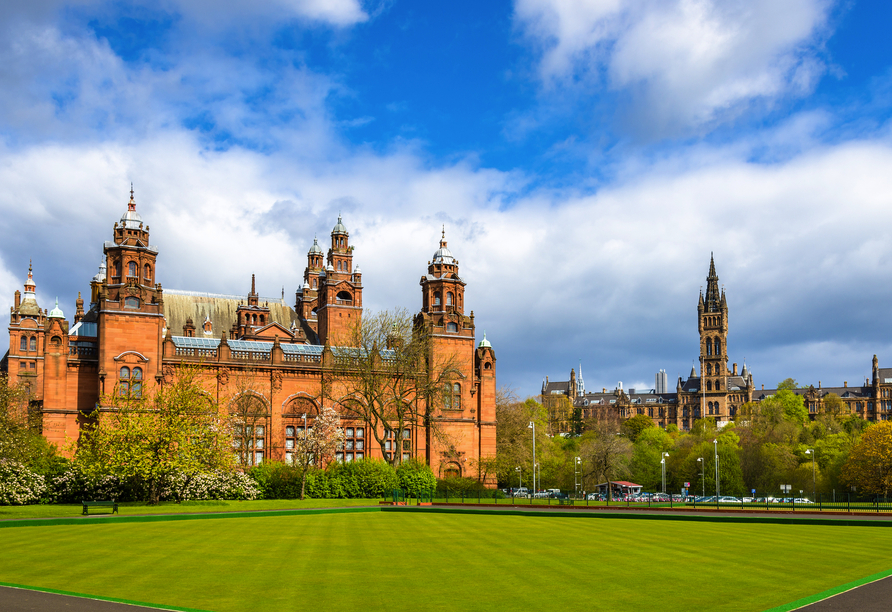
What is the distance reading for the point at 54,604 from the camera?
1378cm

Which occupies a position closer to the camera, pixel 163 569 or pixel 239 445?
pixel 163 569

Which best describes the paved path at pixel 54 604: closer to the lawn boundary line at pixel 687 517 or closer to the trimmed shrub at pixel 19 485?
the lawn boundary line at pixel 687 517

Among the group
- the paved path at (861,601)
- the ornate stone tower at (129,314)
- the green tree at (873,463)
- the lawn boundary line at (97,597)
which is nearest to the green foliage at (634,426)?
the green tree at (873,463)

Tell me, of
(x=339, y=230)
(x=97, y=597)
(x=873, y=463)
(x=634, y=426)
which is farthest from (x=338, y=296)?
(x=634, y=426)

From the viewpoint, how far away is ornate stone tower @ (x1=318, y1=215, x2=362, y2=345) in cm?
7812

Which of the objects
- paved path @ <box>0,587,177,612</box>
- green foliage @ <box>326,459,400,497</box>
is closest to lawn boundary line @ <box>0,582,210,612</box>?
paved path @ <box>0,587,177,612</box>

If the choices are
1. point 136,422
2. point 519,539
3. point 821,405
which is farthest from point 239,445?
point 821,405

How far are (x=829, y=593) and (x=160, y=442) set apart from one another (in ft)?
131

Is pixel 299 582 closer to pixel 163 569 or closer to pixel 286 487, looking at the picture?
pixel 163 569

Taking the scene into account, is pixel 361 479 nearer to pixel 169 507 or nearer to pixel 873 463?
pixel 169 507

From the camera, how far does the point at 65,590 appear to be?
15.2m

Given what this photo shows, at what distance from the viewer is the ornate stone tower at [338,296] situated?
78.1 metres

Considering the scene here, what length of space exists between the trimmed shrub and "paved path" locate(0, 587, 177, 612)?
35.9 metres

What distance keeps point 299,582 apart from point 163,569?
3.81 meters
